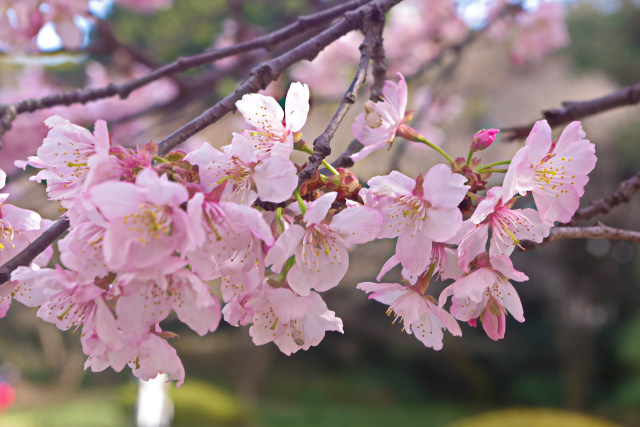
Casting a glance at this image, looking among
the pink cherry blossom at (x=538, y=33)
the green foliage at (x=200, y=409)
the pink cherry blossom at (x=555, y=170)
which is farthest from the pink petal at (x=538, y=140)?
the green foliage at (x=200, y=409)

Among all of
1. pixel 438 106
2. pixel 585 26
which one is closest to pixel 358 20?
pixel 438 106

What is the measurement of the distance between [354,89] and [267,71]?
9cm

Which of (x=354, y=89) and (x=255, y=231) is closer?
(x=255, y=231)

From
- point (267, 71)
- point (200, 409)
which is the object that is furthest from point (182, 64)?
point (200, 409)

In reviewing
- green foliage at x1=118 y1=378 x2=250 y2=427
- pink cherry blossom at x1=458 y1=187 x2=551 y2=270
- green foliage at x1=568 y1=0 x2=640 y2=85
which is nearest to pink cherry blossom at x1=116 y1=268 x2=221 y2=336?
pink cherry blossom at x1=458 y1=187 x2=551 y2=270

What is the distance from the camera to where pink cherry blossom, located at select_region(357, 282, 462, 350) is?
1.65 ft

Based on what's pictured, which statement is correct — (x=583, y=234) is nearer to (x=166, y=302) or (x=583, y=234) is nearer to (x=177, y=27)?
(x=166, y=302)

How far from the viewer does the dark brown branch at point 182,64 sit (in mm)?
656

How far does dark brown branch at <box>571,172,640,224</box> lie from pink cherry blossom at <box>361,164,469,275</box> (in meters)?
0.30

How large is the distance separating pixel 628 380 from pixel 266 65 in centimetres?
648

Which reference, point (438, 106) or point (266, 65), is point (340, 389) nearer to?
point (438, 106)

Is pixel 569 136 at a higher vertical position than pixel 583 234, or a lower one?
higher

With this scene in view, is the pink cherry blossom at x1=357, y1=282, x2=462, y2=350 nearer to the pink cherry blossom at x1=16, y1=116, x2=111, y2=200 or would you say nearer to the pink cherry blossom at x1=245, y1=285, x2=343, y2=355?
the pink cherry blossom at x1=245, y1=285, x2=343, y2=355

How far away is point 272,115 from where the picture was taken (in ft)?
1.58
